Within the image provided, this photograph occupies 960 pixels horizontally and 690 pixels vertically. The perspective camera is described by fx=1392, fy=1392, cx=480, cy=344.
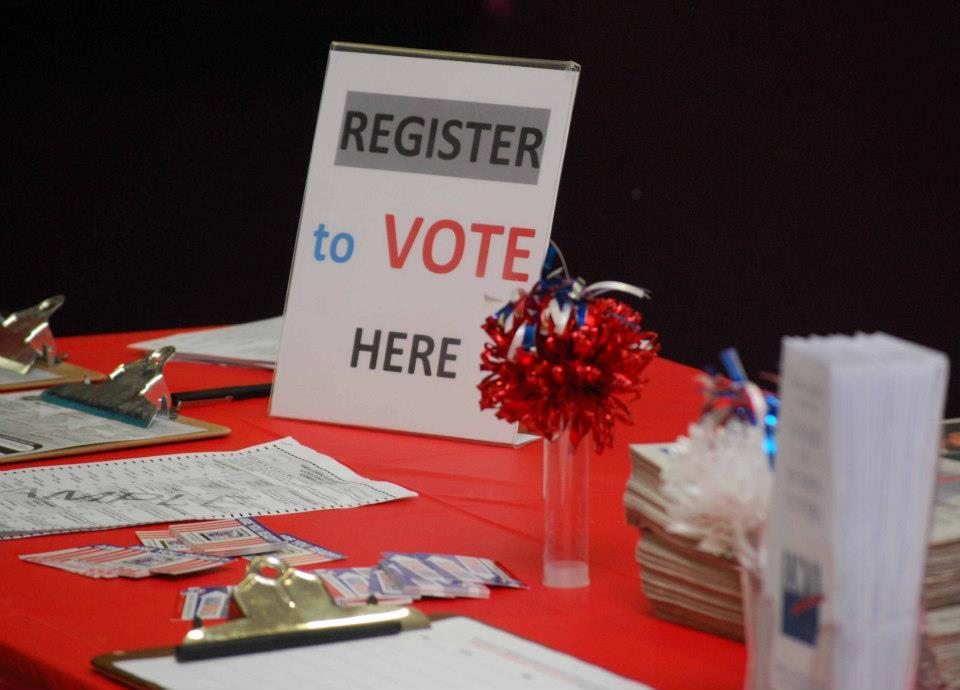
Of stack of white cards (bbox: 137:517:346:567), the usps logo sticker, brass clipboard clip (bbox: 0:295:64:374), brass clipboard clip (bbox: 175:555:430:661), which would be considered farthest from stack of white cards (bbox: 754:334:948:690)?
brass clipboard clip (bbox: 0:295:64:374)

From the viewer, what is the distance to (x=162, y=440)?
66.0 inches

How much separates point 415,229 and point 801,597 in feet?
3.89

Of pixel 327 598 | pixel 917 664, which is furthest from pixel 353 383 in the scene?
pixel 917 664

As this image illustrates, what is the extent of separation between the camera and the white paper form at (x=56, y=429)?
5.32ft

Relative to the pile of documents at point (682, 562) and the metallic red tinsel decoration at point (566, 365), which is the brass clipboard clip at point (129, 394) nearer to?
the metallic red tinsel decoration at point (566, 365)

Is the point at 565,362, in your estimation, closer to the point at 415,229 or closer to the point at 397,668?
the point at 397,668

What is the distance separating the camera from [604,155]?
15.0 feet

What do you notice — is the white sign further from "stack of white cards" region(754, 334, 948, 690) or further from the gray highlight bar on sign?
"stack of white cards" region(754, 334, 948, 690)

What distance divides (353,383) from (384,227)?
0.22 m

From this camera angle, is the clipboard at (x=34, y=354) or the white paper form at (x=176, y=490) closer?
the white paper form at (x=176, y=490)

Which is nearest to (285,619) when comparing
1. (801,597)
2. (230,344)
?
(801,597)

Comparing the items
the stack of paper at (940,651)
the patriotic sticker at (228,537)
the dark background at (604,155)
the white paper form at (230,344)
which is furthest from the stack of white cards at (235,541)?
the dark background at (604,155)

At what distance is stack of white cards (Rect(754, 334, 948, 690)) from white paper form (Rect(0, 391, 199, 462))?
108 cm

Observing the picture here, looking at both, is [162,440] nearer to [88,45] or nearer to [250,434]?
[250,434]
